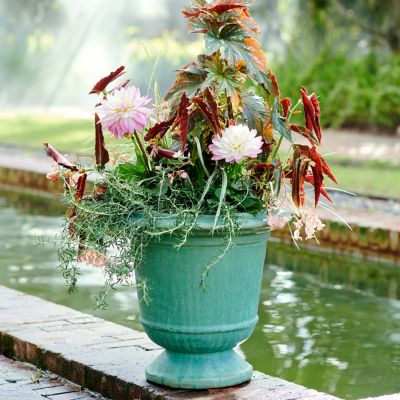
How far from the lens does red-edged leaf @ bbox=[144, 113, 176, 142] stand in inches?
141

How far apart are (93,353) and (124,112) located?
1.05 meters

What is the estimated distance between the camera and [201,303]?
3506mm

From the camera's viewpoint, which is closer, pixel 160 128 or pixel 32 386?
pixel 160 128

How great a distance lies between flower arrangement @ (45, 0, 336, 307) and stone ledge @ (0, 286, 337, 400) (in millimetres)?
366

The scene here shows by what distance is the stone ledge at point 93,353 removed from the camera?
3.58 meters

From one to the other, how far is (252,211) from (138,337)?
39.8 inches

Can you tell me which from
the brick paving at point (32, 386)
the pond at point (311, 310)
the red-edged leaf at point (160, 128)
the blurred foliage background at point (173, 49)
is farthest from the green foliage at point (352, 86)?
the red-edged leaf at point (160, 128)

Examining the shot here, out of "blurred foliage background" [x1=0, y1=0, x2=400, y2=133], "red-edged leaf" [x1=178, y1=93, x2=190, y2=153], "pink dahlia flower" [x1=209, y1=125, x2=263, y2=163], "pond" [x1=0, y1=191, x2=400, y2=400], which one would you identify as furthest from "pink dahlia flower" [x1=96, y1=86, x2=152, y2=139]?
"blurred foliage background" [x1=0, y1=0, x2=400, y2=133]

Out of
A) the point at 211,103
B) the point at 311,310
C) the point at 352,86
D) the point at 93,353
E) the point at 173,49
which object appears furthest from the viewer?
the point at 173,49

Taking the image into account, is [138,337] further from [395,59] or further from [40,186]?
[395,59]

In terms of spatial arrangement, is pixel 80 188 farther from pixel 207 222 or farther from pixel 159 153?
pixel 207 222

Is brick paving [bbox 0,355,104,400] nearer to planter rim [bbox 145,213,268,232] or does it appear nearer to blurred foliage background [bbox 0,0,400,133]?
planter rim [bbox 145,213,268,232]

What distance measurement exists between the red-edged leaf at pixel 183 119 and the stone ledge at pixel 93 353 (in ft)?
2.79

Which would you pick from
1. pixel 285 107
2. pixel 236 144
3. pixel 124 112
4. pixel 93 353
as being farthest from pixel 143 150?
pixel 93 353
